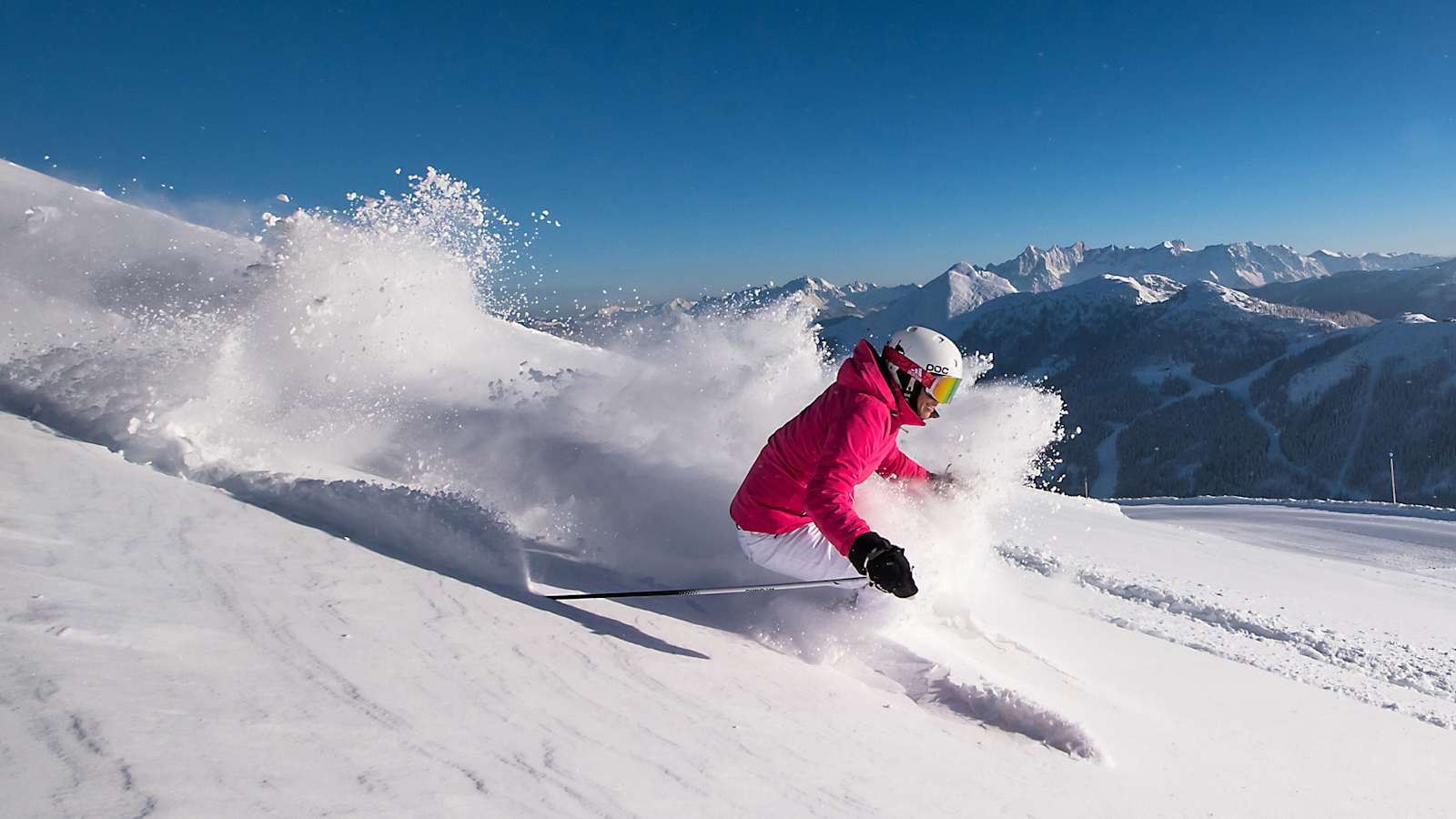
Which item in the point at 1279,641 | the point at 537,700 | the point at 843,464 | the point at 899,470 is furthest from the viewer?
the point at 1279,641

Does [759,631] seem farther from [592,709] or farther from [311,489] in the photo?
[311,489]

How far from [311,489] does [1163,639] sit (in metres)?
6.35

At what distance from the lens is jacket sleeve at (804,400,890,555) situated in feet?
11.1

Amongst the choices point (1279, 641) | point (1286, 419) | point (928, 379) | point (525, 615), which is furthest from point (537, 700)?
point (1286, 419)

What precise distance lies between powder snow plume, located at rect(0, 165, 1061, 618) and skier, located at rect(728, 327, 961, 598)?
589 mm

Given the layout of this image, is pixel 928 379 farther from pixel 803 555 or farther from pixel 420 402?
pixel 420 402

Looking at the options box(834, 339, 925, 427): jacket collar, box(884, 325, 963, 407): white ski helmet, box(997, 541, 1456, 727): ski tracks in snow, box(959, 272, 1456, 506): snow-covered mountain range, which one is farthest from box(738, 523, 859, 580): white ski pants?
box(959, 272, 1456, 506): snow-covered mountain range

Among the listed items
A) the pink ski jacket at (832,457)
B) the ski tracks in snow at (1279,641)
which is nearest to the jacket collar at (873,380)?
the pink ski jacket at (832,457)

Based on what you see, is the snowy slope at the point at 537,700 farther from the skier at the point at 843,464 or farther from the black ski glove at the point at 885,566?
the black ski glove at the point at 885,566

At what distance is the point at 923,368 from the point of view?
12.0ft

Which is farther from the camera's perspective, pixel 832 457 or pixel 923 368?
pixel 923 368

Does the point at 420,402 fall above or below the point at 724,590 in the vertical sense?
above

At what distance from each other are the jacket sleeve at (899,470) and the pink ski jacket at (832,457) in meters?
0.80

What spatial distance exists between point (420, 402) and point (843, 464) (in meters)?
5.48
